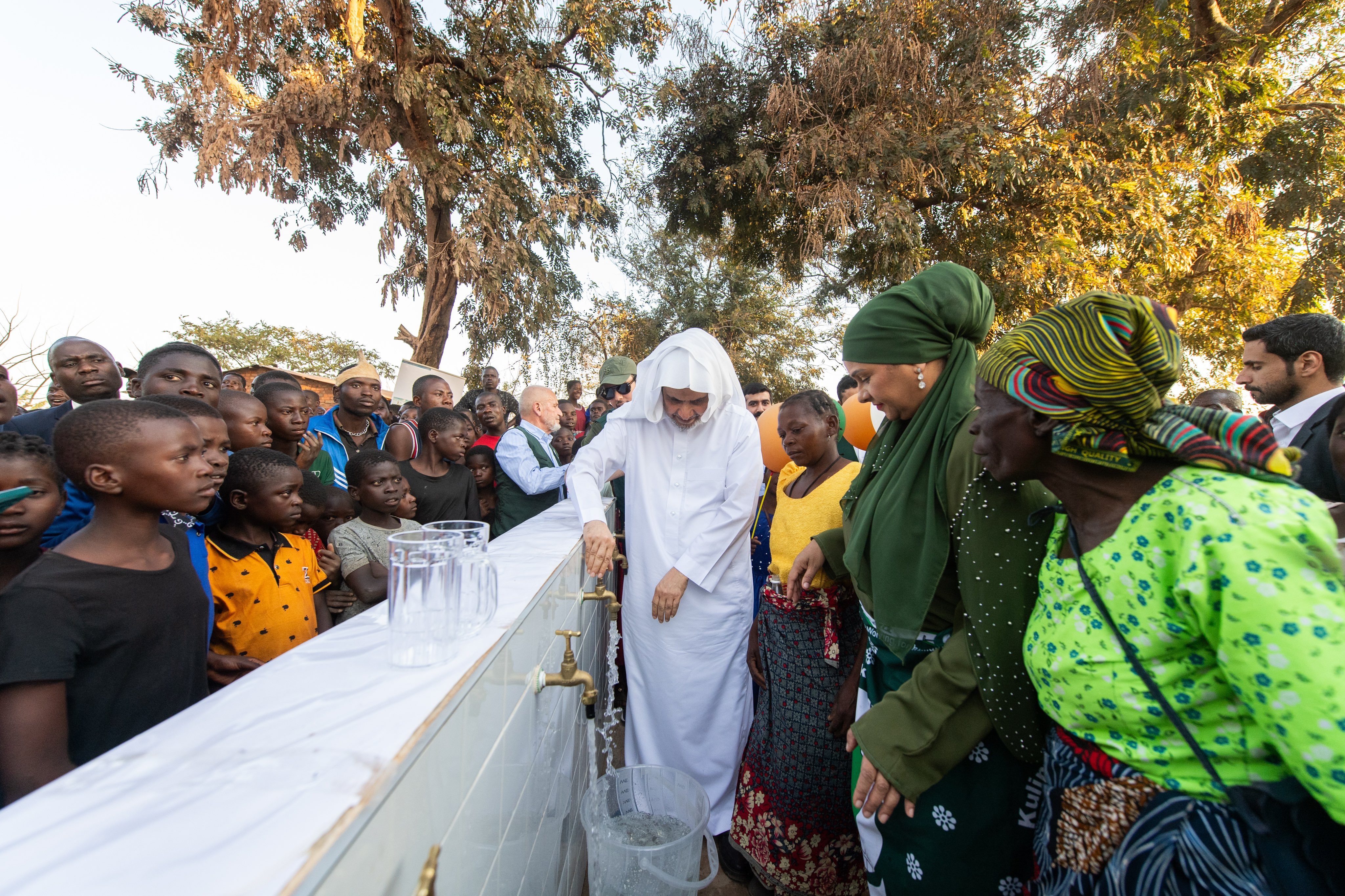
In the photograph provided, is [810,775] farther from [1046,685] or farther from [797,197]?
[797,197]

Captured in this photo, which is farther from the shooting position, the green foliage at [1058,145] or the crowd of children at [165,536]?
the green foliage at [1058,145]

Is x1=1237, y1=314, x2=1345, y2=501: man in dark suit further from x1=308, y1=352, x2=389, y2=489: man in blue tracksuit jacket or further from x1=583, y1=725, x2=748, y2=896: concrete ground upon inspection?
x1=308, y1=352, x2=389, y2=489: man in blue tracksuit jacket

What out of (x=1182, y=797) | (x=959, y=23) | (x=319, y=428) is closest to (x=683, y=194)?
(x=959, y=23)

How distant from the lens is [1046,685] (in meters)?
1.24

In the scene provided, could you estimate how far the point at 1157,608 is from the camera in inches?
40.3

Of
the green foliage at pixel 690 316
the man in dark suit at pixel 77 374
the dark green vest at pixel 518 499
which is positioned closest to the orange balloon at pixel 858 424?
the dark green vest at pixel 518 499

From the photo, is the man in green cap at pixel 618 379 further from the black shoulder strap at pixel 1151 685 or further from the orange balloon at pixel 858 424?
the black shoulder strap at pixel 1151 685

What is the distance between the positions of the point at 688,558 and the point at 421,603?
178cm

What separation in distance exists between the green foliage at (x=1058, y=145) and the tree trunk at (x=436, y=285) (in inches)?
189

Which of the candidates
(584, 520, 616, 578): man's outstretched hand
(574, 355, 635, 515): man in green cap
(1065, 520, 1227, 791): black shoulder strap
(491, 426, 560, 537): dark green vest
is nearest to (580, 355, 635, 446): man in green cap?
(574, 355, 635, 515): man in green cap

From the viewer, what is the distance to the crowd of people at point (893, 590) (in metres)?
0.96

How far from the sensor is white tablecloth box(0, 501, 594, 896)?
53 centimetres

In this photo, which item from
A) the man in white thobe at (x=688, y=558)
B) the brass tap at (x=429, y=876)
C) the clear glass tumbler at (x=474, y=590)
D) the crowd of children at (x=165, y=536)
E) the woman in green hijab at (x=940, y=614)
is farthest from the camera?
the man in white thobe at (x=688, y=558)

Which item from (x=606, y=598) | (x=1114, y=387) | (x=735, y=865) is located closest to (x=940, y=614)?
(x=1114, y=387)
